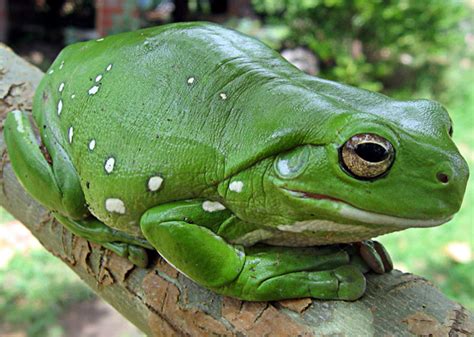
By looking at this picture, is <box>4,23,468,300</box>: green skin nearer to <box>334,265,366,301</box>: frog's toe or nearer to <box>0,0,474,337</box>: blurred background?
<box>334,265,366,301</box>: frog's toe

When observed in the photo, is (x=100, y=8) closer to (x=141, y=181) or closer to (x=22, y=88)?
(x=22, y=88)

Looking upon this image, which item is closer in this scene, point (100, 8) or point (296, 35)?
point (100, 8)

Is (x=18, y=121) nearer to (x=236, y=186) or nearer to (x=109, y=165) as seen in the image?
(x=109, y=165)

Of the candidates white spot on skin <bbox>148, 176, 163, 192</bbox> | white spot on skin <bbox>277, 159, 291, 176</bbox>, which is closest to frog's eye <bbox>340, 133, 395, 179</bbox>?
white spot on skin <bbox>277, 159, 291, 176</bbox>

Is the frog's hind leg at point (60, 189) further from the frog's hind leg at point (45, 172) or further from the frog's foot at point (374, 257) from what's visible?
the frog's foot at point (374, 257)

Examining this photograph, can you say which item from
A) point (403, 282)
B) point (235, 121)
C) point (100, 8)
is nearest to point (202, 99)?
point (235, 121)

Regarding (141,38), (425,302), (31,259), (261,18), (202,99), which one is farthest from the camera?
(261,18)

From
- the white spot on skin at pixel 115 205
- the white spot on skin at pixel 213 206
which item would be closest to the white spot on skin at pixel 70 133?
the white spot on skin at pixel 115 205
